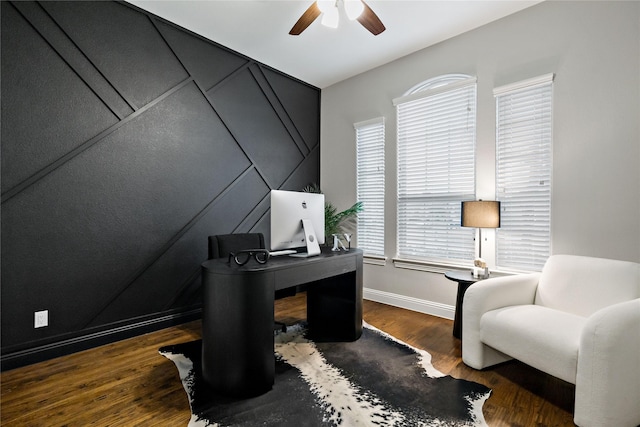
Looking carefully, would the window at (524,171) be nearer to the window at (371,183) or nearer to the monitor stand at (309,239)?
the window at (371,183)

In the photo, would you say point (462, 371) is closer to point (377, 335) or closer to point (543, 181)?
point (377, 335)

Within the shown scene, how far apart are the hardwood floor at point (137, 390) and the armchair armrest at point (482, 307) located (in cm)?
8

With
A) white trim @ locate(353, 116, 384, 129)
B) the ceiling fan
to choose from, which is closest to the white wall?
white trim @ locate(353, 116, 384, 129)

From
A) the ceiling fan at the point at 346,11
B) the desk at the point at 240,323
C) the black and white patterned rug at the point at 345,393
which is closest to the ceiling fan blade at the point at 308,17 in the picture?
the ceiling fan at the point at 346,11

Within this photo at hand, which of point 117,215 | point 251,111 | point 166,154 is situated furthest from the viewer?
point 251,111

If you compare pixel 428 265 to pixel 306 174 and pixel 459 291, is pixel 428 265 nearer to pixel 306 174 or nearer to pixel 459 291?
pixel 459 291

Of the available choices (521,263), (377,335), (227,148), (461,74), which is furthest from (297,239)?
(461,74)

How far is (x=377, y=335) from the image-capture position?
9.25ft

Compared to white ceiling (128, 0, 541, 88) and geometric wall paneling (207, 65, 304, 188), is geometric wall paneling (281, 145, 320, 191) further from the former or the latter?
white ceiling (128, 0, 541, 88)

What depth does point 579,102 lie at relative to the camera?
2.51m

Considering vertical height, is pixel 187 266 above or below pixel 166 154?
below

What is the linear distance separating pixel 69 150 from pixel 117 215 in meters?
0.61

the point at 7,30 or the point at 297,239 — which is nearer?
the point at 7,30

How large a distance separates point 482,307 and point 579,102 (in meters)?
1.85
